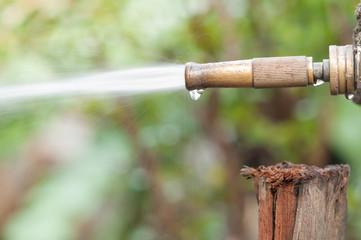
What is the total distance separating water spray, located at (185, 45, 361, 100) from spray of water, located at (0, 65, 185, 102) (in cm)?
9

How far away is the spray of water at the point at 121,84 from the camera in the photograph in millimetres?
737

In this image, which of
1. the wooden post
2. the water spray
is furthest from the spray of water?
the wooden post

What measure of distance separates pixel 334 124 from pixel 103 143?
0.87 m

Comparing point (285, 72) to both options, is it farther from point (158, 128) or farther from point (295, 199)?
point (158, 128)

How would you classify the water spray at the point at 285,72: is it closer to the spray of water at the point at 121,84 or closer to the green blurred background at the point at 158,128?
the spray of water at the point at 121,84

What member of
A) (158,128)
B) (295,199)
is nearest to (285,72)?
(295,199)

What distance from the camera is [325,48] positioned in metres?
1.85

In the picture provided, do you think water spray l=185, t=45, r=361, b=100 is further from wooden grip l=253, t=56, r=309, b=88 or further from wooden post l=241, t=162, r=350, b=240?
wooden post l=241, t=162, r=350, b=240

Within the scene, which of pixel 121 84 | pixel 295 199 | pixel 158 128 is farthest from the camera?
pixel 158 128

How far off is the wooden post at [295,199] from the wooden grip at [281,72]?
0.10m

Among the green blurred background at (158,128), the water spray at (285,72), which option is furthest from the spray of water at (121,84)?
the green blurred background at (158,128)

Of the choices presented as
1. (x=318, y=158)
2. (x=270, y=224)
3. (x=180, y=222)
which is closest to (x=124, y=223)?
(x=180, y=222)

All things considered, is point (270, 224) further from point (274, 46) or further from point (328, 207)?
point (274, 46)

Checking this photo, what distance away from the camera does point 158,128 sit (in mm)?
1920
